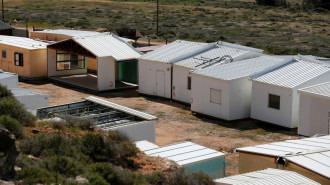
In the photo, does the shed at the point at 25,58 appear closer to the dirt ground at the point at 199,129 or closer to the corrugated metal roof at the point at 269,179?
the dirt ground at the point at 199,129

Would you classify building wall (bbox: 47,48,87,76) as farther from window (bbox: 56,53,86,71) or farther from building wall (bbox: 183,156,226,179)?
building wall (bbox: 183,156,226,179)

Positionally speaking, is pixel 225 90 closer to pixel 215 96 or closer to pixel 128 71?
pixel 215 96

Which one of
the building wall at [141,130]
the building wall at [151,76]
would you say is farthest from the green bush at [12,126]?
the building wall at [151,76]

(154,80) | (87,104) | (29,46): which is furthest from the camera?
(29,46)

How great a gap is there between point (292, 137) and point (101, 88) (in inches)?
518

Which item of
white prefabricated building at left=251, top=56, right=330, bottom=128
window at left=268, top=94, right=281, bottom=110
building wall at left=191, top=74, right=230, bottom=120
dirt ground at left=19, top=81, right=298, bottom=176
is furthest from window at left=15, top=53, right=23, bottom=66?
window at left=268, top=94, right=281, bottom=110

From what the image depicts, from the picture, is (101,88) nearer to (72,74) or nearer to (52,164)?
(72,74)

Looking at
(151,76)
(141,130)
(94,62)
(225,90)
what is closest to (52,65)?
(94,62)

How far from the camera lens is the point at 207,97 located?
1102 inches

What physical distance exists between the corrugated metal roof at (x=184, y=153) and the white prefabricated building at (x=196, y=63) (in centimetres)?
1324

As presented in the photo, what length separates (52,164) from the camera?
11.0 metres

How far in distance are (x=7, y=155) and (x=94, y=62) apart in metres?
29.2

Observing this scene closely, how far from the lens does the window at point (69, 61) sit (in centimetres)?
3768

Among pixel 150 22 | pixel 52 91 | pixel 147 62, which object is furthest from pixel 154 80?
pixel 150 22
